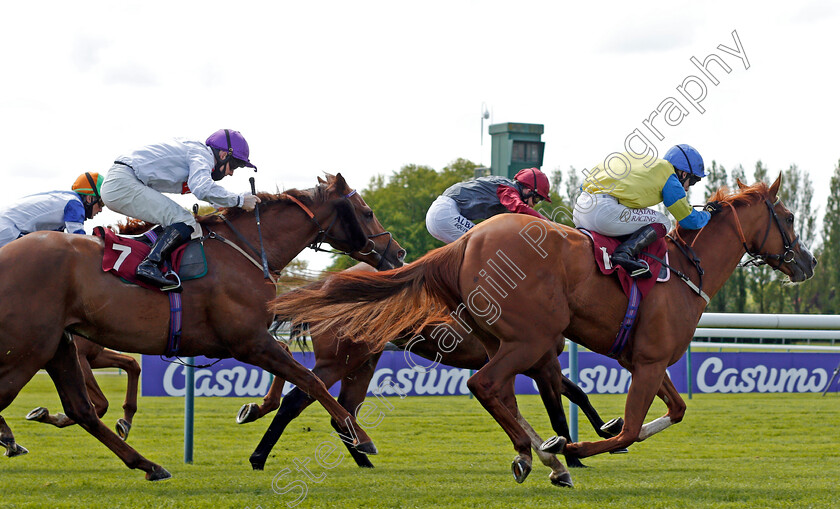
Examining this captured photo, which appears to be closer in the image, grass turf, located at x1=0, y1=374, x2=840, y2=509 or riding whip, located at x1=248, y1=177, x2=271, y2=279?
grass turf, located at x1=0, y1=374, x2=840, y2=509

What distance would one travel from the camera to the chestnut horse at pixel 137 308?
4.94 metres

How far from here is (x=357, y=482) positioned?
5.45m

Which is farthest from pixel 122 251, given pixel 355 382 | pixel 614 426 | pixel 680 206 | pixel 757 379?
pixel 757 379

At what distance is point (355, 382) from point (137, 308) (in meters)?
2.10

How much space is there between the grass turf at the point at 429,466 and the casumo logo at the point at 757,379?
5.92 ft

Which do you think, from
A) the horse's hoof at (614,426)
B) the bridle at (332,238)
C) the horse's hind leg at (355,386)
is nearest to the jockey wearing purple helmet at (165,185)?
the bridle at (332,238)

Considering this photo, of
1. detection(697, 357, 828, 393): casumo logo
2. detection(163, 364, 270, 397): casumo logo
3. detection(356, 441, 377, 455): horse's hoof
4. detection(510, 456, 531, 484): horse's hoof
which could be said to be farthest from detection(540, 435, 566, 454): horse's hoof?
detection(697, 357, 828, 393): casumo logo

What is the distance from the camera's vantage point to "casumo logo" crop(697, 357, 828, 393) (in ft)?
44.0

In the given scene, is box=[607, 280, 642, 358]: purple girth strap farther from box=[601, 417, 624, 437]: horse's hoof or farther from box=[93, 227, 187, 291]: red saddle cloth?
box=[93, 227, 187, 291]: red saddle cloth

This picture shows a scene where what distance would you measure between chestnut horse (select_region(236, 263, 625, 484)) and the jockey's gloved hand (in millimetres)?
1503

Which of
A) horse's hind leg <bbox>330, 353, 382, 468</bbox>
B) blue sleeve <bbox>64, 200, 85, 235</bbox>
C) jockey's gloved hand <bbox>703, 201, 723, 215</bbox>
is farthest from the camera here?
horse's hind leg <bbox>330, 353, 382, 468</bbox>

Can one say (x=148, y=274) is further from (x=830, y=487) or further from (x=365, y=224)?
(x=830, y=487)

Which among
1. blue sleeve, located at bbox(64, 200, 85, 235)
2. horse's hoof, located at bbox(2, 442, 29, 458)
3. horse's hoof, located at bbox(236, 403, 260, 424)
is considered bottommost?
horse's hoof, located at bbox(2, 442, 29, 458)

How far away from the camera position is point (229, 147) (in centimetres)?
572
